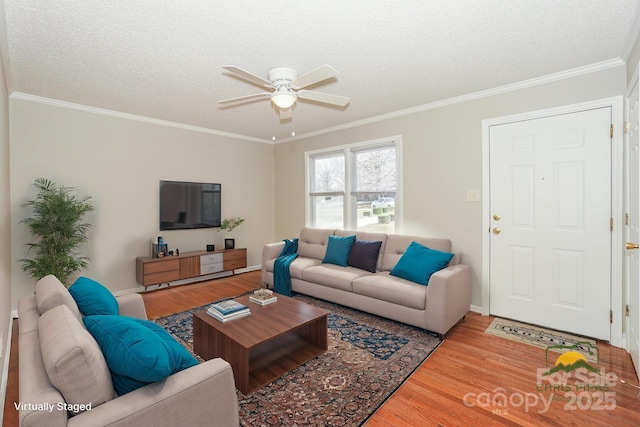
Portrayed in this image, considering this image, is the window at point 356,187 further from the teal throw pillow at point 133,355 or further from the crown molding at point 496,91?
the teal throw pillow at point 133,355

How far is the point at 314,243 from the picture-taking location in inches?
186

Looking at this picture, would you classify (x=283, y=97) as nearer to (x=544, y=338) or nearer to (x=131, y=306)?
(x=131, y=306)

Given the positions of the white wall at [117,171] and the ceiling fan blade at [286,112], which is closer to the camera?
the white wall at [117,171]

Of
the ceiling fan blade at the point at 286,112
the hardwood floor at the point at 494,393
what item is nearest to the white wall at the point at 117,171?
the hardwood floor at the point at 494,393

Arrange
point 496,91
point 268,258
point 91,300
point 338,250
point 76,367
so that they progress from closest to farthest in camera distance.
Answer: point 76,367 → point 91,300 → point 496,91 → point 338,250 → point 268,258

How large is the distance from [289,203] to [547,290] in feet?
13.4

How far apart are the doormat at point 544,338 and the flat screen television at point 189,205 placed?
166 inches

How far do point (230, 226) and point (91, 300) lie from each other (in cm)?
353

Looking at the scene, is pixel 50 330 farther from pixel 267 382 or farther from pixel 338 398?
pixel 338 398

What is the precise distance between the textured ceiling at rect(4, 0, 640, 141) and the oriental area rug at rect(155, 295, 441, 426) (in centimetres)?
249

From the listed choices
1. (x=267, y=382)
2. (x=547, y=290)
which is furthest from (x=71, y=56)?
(x=547, y=290)

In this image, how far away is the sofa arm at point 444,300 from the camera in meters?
2.83

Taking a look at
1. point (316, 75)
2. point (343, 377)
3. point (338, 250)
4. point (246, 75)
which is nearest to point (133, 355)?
point (343, 377)

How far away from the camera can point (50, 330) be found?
1.25 meters
